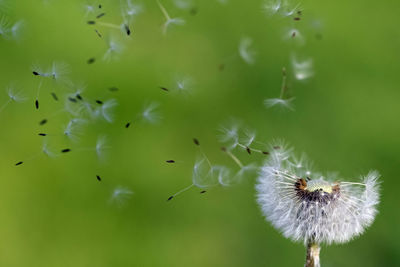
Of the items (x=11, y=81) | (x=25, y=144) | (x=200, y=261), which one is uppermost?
(x=11, y=81)

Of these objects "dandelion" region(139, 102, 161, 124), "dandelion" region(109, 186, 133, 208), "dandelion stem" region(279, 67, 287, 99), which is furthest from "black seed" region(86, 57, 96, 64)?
"dandelion stem" region(279, 67, 287, 99)

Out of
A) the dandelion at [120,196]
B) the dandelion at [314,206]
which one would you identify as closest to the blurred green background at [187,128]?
the dandelion at [120,196]

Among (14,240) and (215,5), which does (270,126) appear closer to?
(215,5)

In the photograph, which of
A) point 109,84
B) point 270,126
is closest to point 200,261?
point 270,126

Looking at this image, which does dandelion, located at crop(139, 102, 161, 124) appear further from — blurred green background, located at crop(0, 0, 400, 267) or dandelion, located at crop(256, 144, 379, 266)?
dandelion, located at crop(256, 144, 379, 266)

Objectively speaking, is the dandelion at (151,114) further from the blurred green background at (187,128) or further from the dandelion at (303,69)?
the dandelion at (303,69)

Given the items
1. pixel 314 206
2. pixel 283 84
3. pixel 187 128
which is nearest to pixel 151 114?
pixel 187 128

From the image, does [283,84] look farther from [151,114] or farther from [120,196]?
[120,196]

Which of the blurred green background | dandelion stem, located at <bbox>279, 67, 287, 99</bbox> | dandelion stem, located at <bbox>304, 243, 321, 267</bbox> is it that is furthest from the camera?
dandelion stem, located at <bbox>279, 67, 287, 99</bbox>
